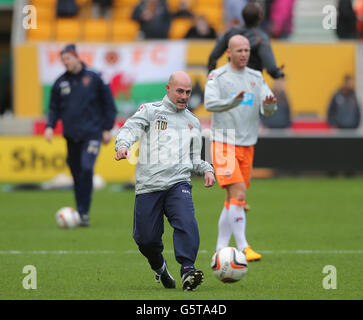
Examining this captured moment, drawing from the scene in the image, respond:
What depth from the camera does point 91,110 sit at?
13.2 metres

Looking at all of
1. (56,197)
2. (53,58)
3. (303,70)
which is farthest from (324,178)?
(53,58)

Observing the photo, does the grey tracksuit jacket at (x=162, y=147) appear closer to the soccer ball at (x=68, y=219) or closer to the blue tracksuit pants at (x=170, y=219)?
the blue tracksuit pants at (x=170, y=219)

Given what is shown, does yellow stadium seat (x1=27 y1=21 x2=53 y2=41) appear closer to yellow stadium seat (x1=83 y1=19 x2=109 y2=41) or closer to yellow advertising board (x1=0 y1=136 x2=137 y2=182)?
yellow stadium seat (x1=83 y1=19 x2=109 y2=41)

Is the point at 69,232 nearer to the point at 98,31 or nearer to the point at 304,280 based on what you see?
the point at 304,280

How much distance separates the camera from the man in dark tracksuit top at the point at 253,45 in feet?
34.5

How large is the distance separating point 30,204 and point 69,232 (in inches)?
143

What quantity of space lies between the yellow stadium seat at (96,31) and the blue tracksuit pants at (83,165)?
38.9 ft

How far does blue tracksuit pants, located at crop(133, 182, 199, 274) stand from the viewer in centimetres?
810

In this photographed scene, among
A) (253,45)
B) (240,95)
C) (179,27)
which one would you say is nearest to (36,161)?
(179,27)

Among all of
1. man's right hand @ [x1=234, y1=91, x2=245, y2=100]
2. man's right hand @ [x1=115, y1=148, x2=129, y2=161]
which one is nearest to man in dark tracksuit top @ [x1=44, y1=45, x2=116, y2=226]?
man's right hand @ [x1=234, y1=91, x2=245, y2=100]

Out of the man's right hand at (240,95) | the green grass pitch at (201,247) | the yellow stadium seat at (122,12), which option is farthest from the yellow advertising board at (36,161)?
the man's right hand at (240,95)

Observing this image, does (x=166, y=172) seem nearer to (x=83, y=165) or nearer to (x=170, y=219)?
(x=170, y=219)

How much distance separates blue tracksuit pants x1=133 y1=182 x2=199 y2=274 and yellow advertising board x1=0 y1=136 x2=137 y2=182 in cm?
1158

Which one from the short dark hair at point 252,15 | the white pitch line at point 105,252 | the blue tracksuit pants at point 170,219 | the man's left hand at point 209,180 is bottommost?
the white pitch line at point 105,252
